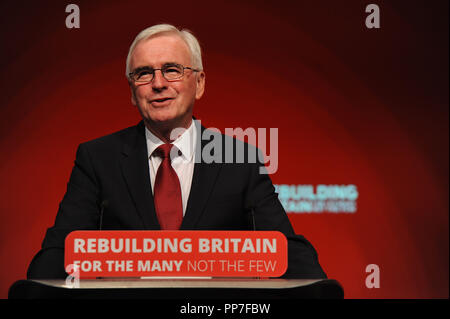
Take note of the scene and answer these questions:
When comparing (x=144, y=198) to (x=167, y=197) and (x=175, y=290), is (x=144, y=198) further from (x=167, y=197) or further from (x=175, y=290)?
(x=175, y=290)

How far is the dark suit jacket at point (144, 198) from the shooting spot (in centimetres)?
126

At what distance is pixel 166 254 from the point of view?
993 mm

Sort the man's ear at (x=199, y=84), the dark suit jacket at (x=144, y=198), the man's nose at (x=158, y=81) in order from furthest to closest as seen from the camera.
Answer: the man's ear at (x=199, y=84)
the man's nose at (x=158, y=81)
the dark suit jacket at (x=144, y=198)

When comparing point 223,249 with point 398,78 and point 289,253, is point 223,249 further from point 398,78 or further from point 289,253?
point 398,78

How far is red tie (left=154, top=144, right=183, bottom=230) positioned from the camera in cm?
130

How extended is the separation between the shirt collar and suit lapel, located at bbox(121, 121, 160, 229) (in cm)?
1

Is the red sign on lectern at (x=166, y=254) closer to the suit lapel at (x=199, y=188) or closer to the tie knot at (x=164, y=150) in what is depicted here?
the suit lapel at (x=199, y=188)

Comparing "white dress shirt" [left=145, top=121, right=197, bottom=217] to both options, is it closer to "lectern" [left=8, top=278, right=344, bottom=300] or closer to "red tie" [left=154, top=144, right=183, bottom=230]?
"red tie" [left=154, top=144, right=183, bottom=230]

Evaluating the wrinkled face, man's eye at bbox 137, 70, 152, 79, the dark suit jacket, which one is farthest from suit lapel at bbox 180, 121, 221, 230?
man's eye at bbox 137, 70, 152, 79

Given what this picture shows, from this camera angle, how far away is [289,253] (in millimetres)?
1231

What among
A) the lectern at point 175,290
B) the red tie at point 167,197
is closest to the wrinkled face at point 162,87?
the red tie at point 167,197

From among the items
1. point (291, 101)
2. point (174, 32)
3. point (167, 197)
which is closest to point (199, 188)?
point (167, 197)

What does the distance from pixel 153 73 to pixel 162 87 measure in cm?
5
